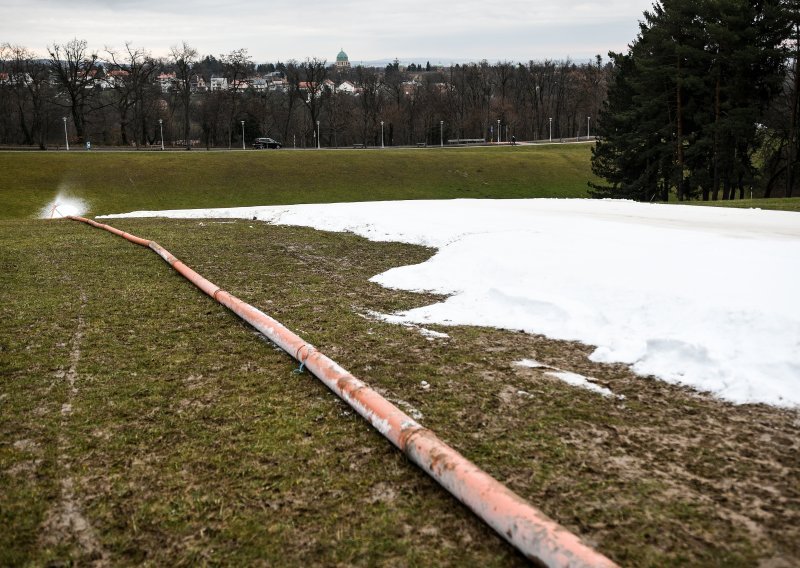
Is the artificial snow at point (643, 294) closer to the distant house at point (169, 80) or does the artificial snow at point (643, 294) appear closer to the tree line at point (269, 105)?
the tree line at point (269, 105)

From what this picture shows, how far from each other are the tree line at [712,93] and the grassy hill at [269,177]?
50.6 ft

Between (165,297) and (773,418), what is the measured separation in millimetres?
7271

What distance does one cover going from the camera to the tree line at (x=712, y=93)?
3441cm

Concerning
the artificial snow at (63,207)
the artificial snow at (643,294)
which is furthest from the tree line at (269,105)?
the artificial snow at (643,294)

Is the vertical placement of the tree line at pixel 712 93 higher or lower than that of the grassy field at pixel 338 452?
higher

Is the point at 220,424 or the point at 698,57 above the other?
the point at 698,57

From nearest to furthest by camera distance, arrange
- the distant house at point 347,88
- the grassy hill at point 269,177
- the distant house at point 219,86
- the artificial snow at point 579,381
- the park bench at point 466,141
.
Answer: the artificial snow at point 579,381 → the grassy hill at point 269,177 → the distant house at point 219,86 → the park bench at point 466,141 → the distant house at point 347,88

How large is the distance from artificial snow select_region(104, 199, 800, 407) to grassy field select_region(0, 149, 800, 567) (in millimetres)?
425

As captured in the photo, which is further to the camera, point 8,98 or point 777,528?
point 8,98

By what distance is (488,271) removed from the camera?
8.87m

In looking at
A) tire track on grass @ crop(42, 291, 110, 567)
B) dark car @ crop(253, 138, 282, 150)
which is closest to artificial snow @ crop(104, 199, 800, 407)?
tire track on grass @ crop(42, 291, 110, 567)

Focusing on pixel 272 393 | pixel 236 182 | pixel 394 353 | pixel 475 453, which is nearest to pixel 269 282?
pixel 394 353

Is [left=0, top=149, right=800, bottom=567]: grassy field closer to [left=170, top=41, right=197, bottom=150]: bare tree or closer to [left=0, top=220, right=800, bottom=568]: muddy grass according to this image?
[left=0, top=220, right=800, bottom=568]: muddy grass

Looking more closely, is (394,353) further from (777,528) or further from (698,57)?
(698,57)
